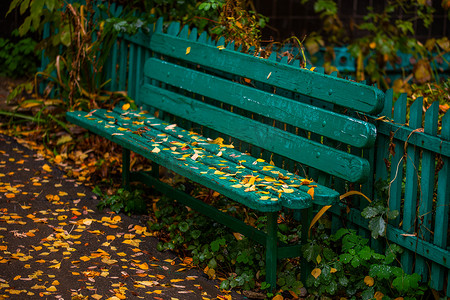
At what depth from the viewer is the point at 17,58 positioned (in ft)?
23.2

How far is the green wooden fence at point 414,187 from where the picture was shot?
321cm

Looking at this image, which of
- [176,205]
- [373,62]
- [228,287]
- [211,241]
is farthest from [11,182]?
[373,62]

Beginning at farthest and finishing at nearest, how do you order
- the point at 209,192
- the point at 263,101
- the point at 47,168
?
the point at 47,168, the point at 209,192, the point at 263,101

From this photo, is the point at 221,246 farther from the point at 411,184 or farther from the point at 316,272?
the point at 411,184

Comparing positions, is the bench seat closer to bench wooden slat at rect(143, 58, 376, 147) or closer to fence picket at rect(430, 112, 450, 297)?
bench wooden slat at rect(143, 58, 376, 147)

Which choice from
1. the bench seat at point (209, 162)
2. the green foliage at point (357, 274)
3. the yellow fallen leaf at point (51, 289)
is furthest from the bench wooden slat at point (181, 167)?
the yellow fallen leaf at point (51, 289)

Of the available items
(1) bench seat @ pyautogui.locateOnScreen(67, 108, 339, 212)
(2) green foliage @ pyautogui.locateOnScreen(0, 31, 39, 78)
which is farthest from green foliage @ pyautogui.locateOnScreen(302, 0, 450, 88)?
(1) bench seat @ pyautogui.locateOnScreen(67, 108, 339, 212)

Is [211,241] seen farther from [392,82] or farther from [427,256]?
[392,82]

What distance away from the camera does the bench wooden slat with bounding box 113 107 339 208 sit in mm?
3331

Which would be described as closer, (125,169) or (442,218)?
(442,218)

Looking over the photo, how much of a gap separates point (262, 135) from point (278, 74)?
37 cm

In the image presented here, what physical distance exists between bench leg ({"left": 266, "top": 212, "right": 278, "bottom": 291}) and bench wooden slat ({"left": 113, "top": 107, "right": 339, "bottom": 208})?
0.72ft

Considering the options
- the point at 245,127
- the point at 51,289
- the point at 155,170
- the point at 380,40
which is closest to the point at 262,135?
the point at 245,127

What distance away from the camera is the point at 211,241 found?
398cm
